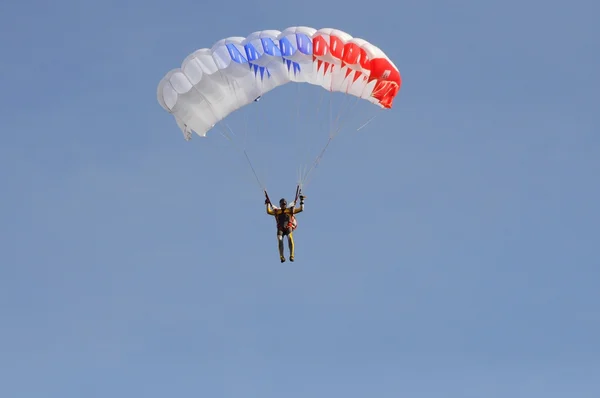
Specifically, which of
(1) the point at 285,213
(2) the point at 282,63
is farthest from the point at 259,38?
(1) the point at 285,213

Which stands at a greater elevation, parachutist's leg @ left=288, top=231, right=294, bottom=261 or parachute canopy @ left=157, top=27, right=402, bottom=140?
parachute canopy @ left=157, top=27, right=402, bottom=140

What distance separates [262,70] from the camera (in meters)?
51.0

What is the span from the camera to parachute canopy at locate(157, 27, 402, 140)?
167ft

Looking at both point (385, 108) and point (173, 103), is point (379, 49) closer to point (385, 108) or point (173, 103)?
point (385, 108)

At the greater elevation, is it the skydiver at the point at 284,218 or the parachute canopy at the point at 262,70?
the parachute canopy at the point at 262,70

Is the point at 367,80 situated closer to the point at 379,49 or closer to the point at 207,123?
the point at 379,49

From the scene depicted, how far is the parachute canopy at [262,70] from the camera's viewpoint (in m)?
50.9

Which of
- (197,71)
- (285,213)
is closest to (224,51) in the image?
(197,71)

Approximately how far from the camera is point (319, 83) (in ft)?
169

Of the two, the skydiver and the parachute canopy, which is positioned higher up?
the parachute canopy

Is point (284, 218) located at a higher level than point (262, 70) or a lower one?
lower

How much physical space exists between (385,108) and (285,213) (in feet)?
12.2

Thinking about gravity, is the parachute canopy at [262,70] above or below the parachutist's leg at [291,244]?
above

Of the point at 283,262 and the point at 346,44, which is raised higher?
the point at 346,44
